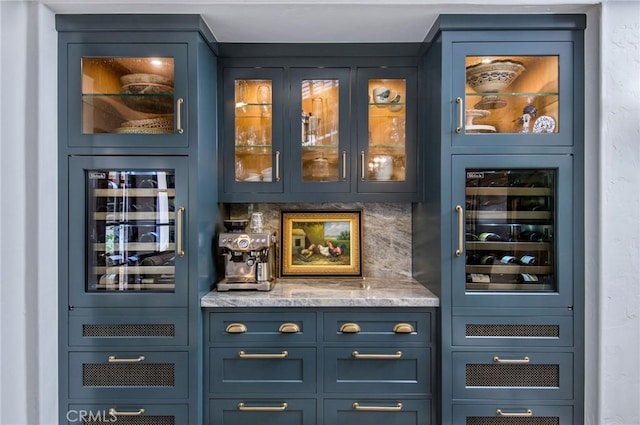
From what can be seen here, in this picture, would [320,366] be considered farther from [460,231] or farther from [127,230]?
[127,230]

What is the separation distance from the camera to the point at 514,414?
6.38 feet

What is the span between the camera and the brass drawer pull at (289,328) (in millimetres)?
1991

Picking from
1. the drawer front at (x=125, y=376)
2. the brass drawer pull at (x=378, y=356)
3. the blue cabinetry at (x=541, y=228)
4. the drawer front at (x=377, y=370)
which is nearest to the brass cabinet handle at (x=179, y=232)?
the drawer front at (x=125, y=376)

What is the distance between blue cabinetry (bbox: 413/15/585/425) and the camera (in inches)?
76.8

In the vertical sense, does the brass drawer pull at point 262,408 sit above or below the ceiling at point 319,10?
below

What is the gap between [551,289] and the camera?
6.52 feet

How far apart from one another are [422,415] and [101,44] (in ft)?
8.15

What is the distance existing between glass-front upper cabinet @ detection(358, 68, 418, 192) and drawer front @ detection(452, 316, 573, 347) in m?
0.84

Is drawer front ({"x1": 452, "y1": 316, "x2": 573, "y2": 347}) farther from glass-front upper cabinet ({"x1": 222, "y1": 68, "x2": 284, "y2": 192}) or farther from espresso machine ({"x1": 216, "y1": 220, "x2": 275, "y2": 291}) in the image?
glass-front upper cabinet ({"x1": 222, "y1": 68, "x2": 284, "y2": 192})

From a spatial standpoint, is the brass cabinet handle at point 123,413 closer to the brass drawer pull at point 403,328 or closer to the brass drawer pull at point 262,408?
the brass drawer pull at point 262,408

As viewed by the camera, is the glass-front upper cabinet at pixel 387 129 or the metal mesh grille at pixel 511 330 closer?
the metal mesh grille at pixel 511 330

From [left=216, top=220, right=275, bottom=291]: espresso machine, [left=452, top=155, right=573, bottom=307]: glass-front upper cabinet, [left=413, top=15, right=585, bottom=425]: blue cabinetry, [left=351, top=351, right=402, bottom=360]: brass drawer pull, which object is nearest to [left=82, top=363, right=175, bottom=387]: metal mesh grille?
[left=216, top=220, right=275, bottom=291]: espresso machine

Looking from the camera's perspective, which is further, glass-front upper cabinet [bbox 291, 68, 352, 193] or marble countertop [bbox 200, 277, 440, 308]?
glass-front upper cabinet [bbox 291, 68, 352, 193]

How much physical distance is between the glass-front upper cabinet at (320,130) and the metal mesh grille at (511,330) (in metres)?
1.02
